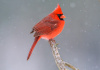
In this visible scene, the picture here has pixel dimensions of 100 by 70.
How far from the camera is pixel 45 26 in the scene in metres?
1.93

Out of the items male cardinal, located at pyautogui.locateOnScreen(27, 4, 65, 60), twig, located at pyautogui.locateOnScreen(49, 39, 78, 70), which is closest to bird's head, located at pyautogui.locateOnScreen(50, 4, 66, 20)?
male cardinal, located at pyautogui.locateOnScreen(27, 4, 65, 60)

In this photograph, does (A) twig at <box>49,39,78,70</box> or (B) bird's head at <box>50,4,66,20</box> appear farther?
(B) bird's head at <box>50,4,66,20</box>

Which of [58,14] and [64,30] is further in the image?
[64,30]

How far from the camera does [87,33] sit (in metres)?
4.55

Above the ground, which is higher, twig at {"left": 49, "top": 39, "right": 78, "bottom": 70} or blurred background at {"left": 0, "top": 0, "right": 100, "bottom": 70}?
blurred background at {"left": 0, "top": 0, "right": 100, "bottom": 70}

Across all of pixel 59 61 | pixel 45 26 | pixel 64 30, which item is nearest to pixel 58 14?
pixel 45 26

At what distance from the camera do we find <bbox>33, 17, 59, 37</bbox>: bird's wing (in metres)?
1.88

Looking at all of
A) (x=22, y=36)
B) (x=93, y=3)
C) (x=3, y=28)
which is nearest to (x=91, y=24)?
(x=93, y=3)

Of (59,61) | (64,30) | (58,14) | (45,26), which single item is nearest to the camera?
(59,61)

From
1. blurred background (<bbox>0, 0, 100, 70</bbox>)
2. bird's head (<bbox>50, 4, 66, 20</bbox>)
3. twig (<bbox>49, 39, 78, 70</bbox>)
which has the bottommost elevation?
twig (<bbox>49, 39, 78, 70</bbox>)

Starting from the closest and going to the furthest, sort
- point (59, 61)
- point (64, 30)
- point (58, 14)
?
point (59, 61), point (58, 14), point (64, 30)

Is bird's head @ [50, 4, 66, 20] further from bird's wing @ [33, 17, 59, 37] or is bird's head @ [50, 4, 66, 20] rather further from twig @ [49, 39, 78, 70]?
twig @ [49, 39, 78, 70]

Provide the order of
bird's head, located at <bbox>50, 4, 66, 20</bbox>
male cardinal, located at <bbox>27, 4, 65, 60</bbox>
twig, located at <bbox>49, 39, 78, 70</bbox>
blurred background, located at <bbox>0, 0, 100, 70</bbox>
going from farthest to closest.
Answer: blurred background, located at <bbox>0, 0, 100, 70</bbox> < male cardinal, located at <bbox>27, 4, 65, 60</bbox> < bird's head, located at <bbox>50, 4, 66, 20</bbox> < twig, located at <bbox>49, 39, 78, 70</bbox>

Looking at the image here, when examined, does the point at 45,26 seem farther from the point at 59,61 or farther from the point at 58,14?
the point at 59,61
